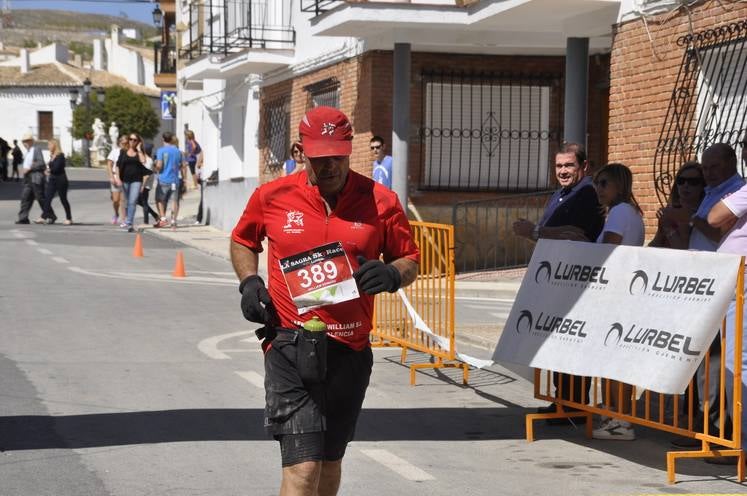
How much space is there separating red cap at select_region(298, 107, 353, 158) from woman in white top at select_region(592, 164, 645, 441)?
3.56 meters

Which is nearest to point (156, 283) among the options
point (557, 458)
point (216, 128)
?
point (557, 458)

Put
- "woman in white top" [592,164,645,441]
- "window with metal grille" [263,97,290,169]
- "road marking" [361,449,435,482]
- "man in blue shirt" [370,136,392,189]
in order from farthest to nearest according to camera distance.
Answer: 1. "window with metal grille" [263,97,290,169]
2. "man in blue shirt" [370,136,392,189]
3. "woman in white top" [592,164,645,441]
4. "road marking" [361,449,435,482]

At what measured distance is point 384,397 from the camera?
9453 millimetres

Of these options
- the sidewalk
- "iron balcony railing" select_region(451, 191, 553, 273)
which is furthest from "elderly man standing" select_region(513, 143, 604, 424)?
"iron balcony railing" select_region(451, 191, 553, 273)

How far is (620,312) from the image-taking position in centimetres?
766

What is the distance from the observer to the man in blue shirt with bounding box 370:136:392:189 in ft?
60.0

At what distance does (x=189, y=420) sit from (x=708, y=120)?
285 inches

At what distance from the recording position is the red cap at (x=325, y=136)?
4.96 metres

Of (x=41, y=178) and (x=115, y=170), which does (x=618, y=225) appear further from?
(x=41, y=178)

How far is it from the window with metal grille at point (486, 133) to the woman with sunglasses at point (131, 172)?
7.74m

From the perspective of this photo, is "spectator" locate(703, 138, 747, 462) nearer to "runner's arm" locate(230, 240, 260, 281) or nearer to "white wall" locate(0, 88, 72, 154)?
"runner's arm" locate(230, 240, 260, 281)

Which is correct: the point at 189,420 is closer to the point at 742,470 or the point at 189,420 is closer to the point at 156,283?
the point at 742,470

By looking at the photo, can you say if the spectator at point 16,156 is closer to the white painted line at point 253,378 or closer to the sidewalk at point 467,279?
the sidewalk at point 467,279

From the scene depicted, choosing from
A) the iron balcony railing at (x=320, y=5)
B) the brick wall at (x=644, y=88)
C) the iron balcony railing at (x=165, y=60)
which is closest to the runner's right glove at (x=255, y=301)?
the brick wall at (x=644, y=88)
